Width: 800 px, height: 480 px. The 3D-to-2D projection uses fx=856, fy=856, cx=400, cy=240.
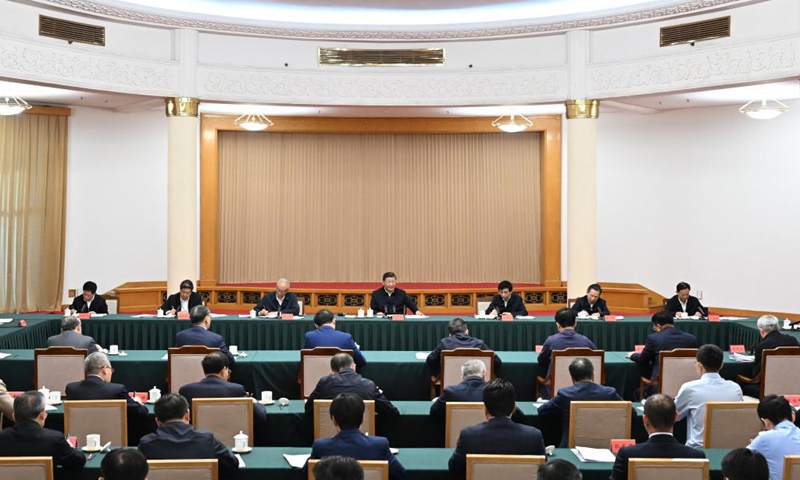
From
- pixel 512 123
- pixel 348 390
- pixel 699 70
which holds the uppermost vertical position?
pixel 699 70

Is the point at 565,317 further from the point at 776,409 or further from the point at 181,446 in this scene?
the point at 181,446

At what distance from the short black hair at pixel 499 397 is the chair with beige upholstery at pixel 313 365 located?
316 centimetres

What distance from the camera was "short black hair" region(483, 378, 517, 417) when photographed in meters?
4.67

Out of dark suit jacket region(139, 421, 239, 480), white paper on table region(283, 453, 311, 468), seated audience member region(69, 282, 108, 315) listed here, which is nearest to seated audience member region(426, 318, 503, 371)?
white paper on table region(283, 453, 311, 468)

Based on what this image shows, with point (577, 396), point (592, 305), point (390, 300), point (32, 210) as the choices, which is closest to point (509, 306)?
point (592, 305)

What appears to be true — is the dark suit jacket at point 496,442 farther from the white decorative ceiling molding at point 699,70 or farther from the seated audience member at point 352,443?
the white decorative ceiling molding at point 699,70

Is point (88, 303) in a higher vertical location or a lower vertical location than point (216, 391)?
higher

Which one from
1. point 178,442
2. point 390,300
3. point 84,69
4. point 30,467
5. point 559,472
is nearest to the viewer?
point 559,472

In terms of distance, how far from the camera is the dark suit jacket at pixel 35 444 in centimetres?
469

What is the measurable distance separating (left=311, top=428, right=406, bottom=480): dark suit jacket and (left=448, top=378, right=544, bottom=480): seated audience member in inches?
13.9

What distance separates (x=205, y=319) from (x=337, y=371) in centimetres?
253

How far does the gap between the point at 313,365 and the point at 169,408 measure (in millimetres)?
3164

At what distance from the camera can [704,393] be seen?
597 cm

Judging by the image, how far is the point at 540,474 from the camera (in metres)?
3.50
